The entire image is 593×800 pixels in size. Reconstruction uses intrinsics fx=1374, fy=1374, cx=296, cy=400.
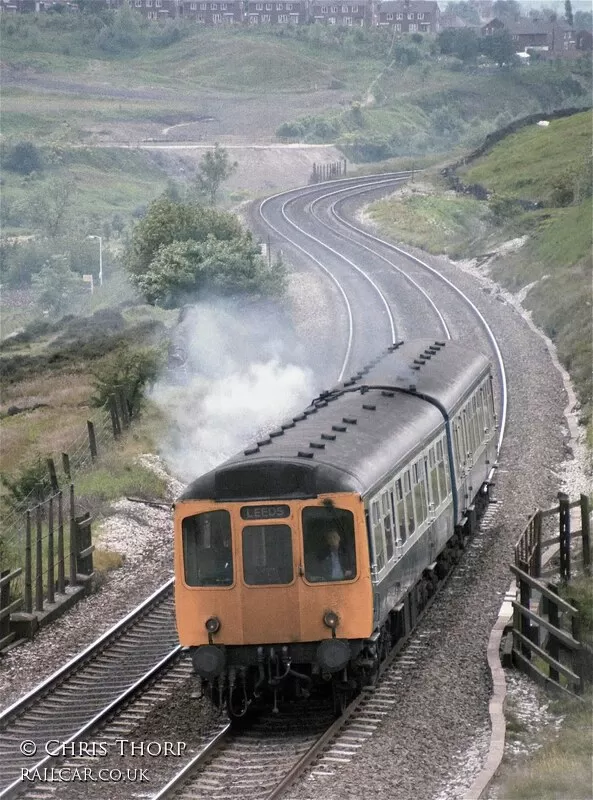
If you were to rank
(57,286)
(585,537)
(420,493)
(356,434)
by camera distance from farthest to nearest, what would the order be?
(57,286) → (585,537) → (420,493) → (356,434)

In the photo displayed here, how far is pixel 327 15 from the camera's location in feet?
503

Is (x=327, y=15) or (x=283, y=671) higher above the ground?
(x=327, y=15)

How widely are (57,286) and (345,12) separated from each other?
91.7 metres

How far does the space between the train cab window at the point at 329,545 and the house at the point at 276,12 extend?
13720cm

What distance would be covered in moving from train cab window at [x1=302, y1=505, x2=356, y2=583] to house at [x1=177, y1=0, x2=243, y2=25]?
13690 cm

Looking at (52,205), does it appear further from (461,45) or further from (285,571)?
(285,571)

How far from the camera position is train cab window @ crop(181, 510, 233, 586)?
41.8ft

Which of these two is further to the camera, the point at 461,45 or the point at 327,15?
the point at 327,15

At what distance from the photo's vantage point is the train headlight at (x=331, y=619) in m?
12.6

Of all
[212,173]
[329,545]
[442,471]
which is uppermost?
[329,545]

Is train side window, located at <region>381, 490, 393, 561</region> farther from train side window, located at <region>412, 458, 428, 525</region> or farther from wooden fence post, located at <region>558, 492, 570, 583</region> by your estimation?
wooden fence post, located at <region>558, 492, 570, 583</region>

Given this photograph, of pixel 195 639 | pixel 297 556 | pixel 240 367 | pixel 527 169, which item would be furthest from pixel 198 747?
pixel 527 169

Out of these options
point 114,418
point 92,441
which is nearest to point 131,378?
point 114,418

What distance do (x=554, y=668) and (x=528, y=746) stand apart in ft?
Result: 5.67
